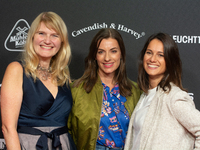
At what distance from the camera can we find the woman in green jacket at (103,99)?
1.78m

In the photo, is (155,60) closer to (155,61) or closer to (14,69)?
(155,61)

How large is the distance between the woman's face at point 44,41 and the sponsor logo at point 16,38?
3.29ft

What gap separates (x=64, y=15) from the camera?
255cm

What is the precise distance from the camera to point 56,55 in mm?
1961

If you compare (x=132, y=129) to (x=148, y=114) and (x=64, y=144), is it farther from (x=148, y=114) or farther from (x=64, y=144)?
(x=64, y=144)

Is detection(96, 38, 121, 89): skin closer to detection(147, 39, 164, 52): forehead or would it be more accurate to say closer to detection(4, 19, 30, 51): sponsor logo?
detection(147, 39, 164, 52): forehead

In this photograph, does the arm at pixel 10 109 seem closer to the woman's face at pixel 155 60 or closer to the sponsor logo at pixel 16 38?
the woman's face at pixel 155 60

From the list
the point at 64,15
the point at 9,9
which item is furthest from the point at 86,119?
the point at 9,9

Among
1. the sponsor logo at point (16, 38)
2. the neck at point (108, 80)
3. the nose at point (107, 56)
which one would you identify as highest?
the sponsor logo at point (16, 38)

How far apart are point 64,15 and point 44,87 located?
122cm

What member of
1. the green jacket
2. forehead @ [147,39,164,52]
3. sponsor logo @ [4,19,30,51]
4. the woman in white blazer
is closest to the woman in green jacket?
Answer: the green jacket

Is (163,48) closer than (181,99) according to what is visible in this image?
No

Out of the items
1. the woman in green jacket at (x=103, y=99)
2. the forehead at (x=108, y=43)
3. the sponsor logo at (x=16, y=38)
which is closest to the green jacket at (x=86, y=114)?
the woman in green jacket at (x=103, y=99)

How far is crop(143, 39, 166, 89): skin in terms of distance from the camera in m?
1.62
